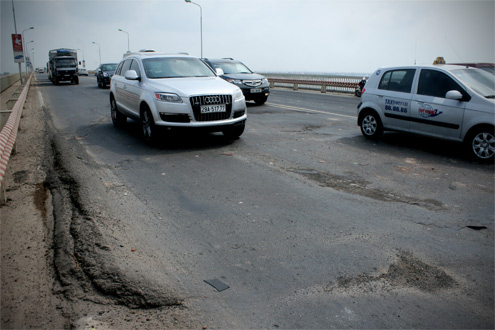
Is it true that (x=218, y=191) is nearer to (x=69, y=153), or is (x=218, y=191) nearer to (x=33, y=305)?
(x=33, y=305)

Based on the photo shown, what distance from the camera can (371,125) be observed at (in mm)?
9398

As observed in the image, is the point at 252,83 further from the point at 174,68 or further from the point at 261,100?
the point at 174,68

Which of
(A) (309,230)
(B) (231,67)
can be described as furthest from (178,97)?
(B) (231,67)

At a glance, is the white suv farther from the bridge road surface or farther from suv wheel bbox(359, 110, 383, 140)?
suv wheel bbox(359, 110, 383, 140)

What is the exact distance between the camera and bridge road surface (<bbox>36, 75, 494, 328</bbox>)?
118 inches

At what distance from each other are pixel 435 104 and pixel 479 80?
94cm

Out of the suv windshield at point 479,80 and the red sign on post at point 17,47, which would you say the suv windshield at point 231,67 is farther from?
the red sign on post at point 17,47

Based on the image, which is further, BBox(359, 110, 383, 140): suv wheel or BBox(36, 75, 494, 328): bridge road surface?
BBox(359, 110, 383, 140): suv wheel

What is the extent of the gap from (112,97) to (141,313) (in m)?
9.27

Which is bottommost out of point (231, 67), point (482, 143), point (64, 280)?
point (64, 280)

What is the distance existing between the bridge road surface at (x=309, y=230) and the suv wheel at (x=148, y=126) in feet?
1.16

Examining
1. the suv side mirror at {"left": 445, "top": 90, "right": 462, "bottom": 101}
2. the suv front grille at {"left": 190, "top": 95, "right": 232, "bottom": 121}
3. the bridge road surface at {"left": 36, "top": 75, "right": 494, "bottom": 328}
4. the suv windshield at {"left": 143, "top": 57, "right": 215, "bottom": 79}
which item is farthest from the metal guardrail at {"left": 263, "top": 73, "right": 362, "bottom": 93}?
the bridge road surface at {"left": 36, "top": 75, "right": 494, "bottom": 328}

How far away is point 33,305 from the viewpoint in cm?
296

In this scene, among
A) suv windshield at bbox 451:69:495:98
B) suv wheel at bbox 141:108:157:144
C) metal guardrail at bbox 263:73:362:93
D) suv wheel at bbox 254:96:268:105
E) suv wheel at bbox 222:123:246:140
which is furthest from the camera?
metal guardrail at bbox 263:73:362:93
